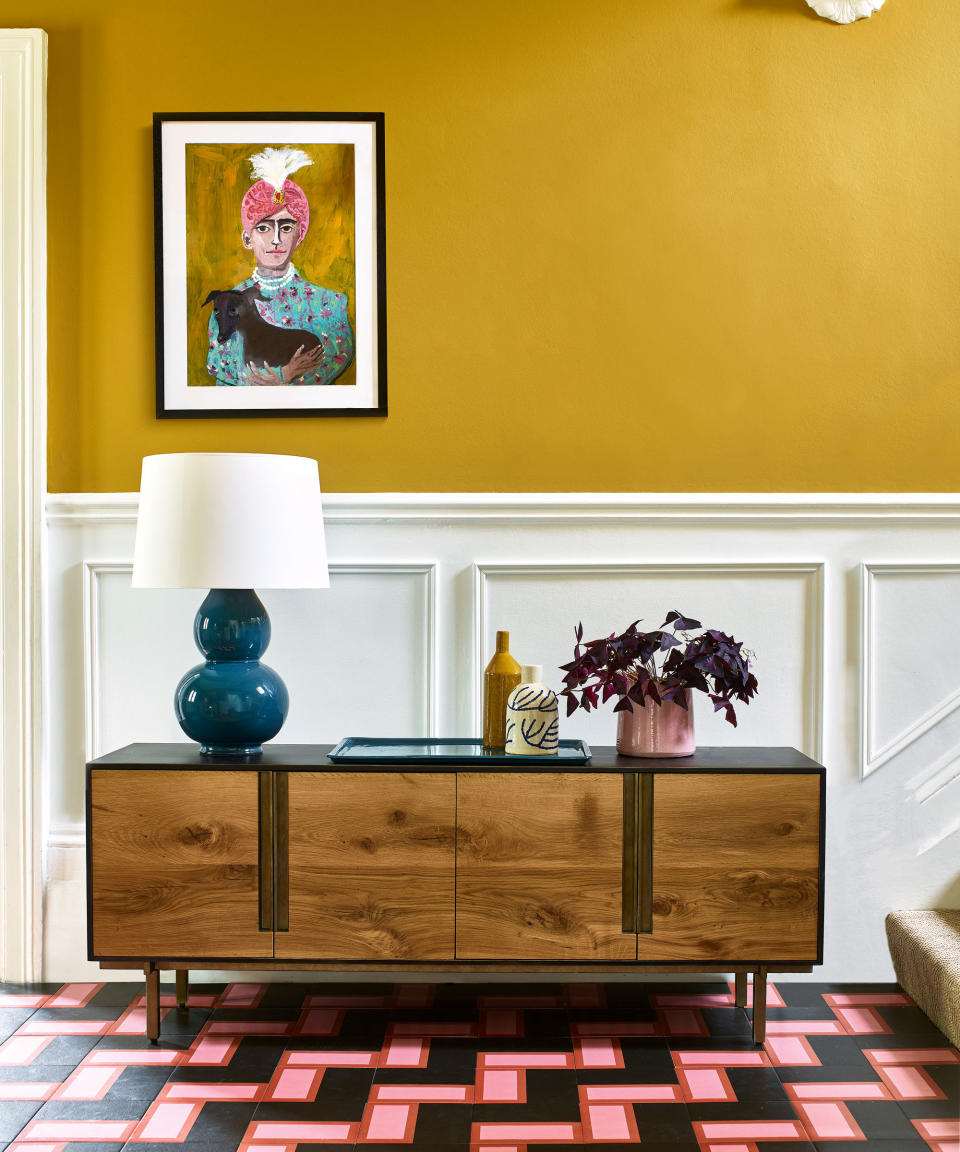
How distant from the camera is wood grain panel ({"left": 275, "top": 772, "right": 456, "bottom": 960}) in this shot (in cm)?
210

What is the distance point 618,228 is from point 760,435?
0.62m

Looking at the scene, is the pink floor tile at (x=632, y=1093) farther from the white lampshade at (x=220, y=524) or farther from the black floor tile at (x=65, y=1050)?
the white lampshade at (x=220, y=524)

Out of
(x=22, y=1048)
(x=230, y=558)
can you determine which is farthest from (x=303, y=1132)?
(x=230, y=558)

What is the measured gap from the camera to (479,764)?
2102 millimetres

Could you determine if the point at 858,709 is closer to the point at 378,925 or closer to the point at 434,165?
the point at 378,925

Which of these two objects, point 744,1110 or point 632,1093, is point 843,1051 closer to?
point 744,1110

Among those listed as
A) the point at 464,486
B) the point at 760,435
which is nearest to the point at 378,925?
the point at 464,486

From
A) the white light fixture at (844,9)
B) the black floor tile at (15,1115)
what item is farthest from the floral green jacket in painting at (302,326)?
the black floor tile at (15,1115)

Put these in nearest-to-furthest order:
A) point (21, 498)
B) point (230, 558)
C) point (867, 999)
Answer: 1. point (230, 558)
2. point (867, 999)
3. point (21, 498)

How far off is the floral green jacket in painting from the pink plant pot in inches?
43.9

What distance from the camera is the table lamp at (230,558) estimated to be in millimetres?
2055

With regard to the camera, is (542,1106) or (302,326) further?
(302,326)

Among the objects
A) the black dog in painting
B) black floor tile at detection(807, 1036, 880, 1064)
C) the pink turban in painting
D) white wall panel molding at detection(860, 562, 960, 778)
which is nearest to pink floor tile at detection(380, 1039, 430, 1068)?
black floor tile at detection(807, 1036, 880, 1064)

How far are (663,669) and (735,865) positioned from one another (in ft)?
1.42
